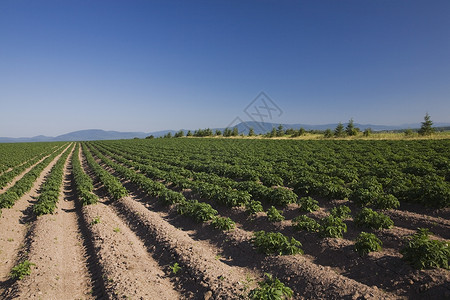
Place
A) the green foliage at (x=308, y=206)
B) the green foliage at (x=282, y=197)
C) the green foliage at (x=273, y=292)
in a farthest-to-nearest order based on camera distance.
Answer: the green foliage at (x=282, y=197), the green foliage at (x=308, y=206), the green foliage at (x=273, y=292)

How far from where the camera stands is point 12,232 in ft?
37.8

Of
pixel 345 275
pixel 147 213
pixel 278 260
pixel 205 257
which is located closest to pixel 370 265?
pixel 345 275

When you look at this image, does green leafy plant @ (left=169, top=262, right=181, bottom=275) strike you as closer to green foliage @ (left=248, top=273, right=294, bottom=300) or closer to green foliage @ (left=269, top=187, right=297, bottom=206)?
green foliage @ (left=248, top=273, right=294, bottom=300)

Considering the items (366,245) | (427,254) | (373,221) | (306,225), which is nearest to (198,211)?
(306,225)

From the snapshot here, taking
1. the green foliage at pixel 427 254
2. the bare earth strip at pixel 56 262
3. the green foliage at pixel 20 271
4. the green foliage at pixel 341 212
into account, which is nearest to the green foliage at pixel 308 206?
the green foliage at pixel 341 212

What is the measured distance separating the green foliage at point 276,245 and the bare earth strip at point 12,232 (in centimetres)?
883

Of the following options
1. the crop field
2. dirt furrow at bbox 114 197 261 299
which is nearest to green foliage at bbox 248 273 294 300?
the crop field

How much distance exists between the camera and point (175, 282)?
731 cm

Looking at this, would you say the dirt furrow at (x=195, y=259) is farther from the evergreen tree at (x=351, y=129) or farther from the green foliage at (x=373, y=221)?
the evergreen tree at (x=351, y=129)

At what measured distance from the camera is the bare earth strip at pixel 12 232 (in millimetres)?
8735

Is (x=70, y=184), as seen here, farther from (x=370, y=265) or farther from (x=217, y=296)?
(x=370, y=265)

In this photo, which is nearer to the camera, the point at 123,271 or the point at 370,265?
the point at 370,265

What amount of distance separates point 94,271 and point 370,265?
954 cm

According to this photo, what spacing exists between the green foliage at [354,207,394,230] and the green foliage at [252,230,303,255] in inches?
121
